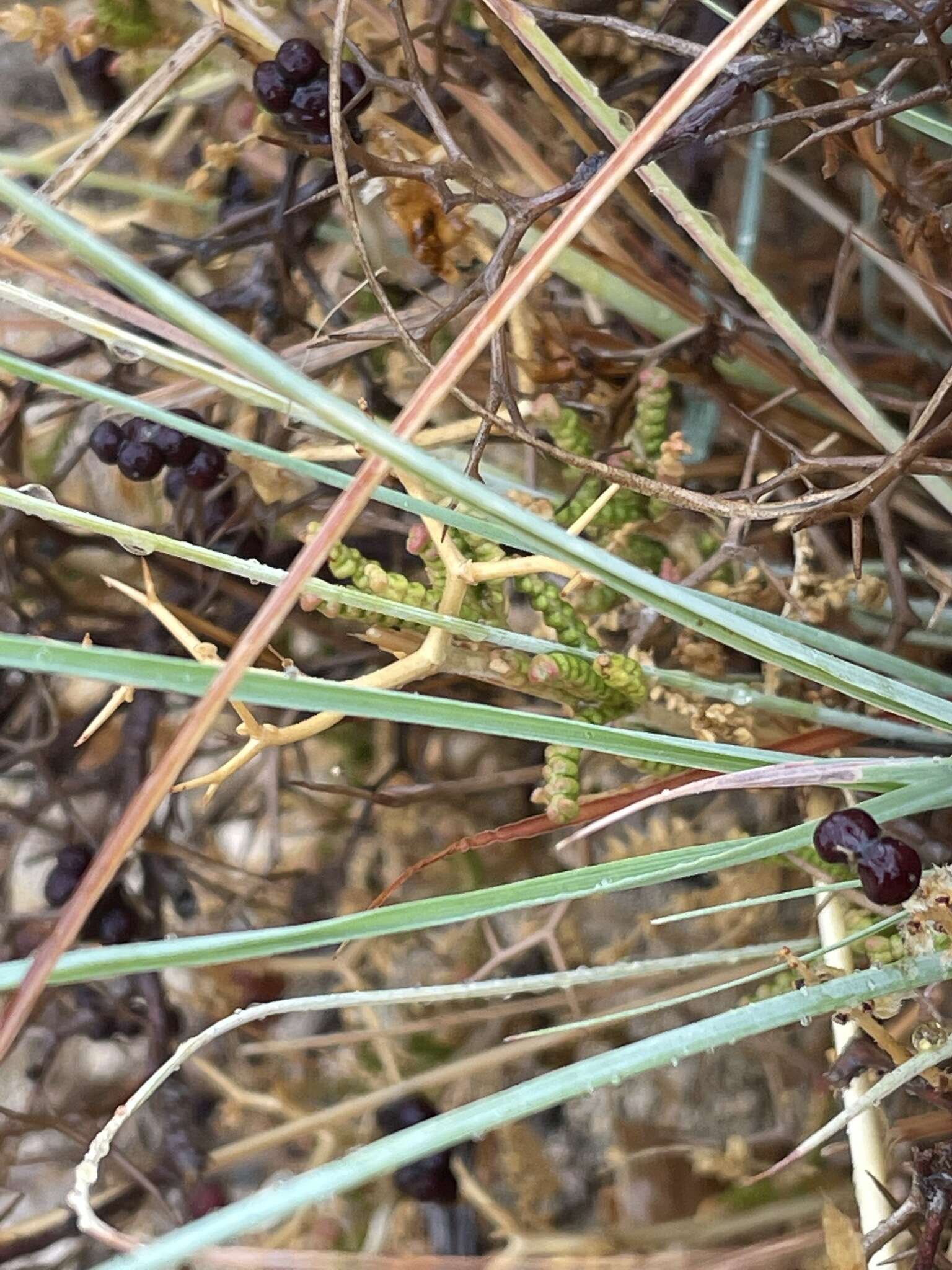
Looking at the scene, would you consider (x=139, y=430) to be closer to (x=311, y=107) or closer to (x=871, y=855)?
(x=311, y=107)

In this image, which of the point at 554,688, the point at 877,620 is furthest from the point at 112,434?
the point at 877,620

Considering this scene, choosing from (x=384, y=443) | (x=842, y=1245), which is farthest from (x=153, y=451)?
(x=842, y=1245)

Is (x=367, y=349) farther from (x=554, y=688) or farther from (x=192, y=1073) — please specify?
(x=192, y=1073)

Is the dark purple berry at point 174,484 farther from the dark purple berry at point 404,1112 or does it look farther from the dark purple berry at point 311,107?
the dark purple berry at point 404,1112

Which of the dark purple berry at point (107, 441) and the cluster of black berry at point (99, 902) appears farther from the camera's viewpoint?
the cluster of black berry at point (99, 902)

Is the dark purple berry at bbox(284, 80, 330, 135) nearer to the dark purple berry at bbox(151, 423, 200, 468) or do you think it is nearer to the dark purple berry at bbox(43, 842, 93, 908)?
the dark purple berry at bbox(151, 423, 200, 468)

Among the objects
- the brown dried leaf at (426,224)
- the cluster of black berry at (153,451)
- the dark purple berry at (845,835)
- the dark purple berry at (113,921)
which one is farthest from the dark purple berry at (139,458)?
the dark purple berry at (845,835)
